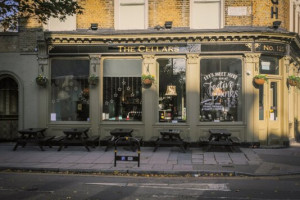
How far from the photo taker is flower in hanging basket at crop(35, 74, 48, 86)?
46.7 ft

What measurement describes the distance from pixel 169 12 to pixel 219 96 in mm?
4154

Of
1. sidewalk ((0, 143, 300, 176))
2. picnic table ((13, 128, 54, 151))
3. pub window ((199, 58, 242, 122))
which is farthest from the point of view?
pub window ((199, 58, 242, 122))

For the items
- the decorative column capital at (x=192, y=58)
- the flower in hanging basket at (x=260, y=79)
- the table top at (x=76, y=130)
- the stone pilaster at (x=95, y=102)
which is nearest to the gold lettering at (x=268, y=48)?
the flower in hanging basket at (x=260, y=79)

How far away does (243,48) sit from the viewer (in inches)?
540

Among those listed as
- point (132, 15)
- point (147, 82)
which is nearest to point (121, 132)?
point (147, 82)

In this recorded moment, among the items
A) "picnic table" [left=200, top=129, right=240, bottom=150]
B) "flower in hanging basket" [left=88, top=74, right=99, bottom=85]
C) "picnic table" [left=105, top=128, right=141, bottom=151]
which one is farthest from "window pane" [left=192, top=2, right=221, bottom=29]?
"picnic table" [left=105, top=128, right=141, bottom=151]

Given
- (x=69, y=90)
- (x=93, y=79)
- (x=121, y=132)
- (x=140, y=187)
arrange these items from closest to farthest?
1. (x=140, y=187)
2. (x=121, y=132)
3. (x=93, y=79)
4. (x=69, y=90)

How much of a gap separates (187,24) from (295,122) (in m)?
7.92

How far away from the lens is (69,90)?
48.6ft

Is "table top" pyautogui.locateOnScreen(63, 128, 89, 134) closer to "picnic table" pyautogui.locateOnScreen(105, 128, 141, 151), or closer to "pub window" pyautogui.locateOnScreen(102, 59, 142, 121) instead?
"picnic table" pyautogui.locateOnScreen(105, 128, 141, 151)

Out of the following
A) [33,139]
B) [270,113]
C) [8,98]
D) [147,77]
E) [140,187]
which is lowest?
[140,187]

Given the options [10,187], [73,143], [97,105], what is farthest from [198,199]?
[97,105]

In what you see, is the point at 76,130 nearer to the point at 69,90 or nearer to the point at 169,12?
the point at 69,90

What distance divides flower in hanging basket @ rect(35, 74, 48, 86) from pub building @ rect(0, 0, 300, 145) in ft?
0.97
